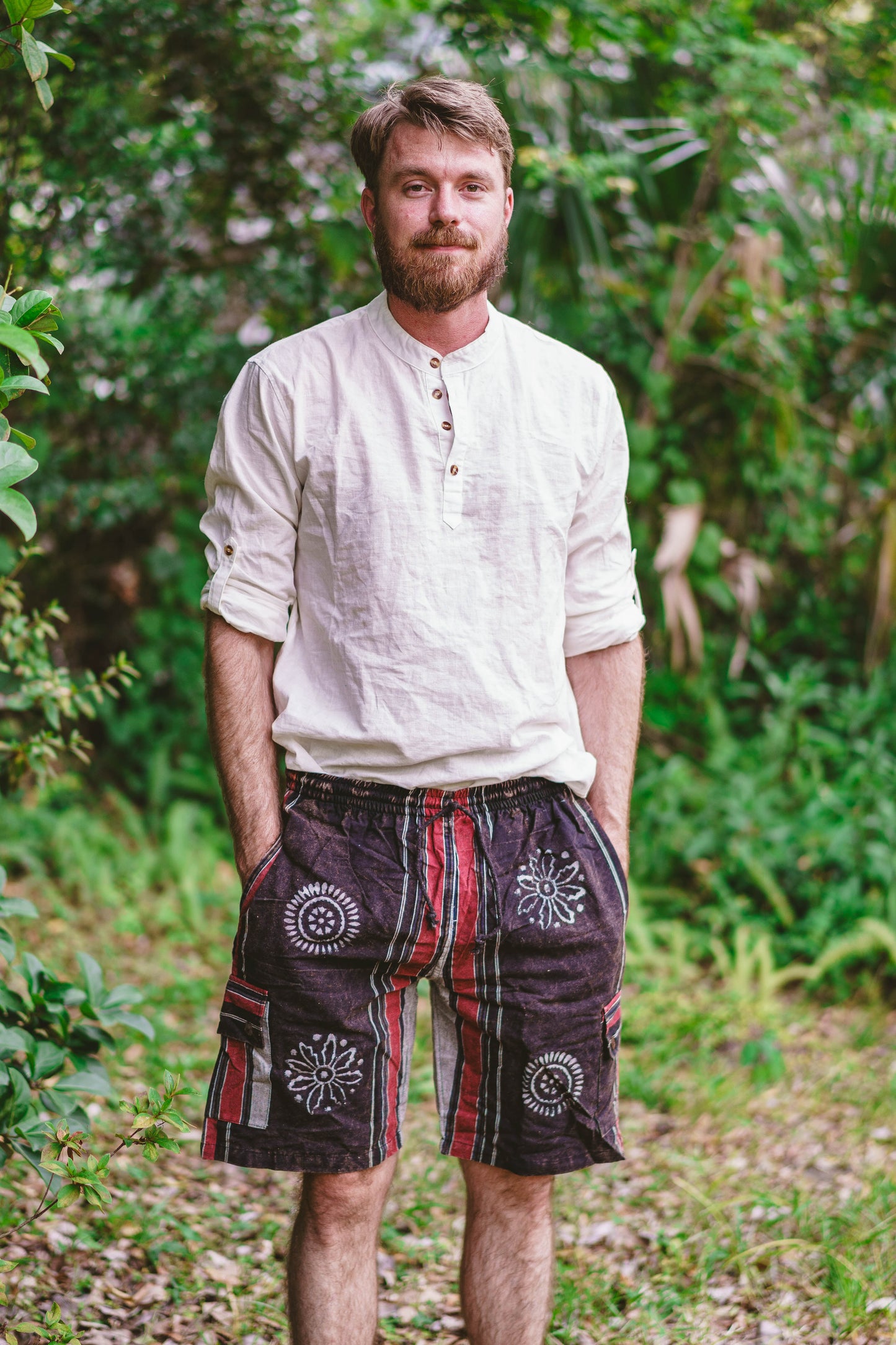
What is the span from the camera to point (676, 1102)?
128 inches

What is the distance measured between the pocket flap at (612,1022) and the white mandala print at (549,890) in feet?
0.60

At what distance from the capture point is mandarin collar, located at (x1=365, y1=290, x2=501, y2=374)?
1850 millimetres

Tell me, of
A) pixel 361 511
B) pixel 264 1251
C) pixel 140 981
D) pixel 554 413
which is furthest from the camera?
pixel 140 981

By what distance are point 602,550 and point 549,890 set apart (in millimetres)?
608

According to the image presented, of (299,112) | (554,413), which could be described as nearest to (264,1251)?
(554,413)

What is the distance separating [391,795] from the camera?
1836 mm

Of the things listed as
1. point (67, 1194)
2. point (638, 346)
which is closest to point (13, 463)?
point (67, 1194)

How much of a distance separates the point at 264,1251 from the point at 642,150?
12.5 feet

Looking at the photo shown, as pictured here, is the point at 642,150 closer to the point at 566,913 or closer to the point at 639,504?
the point at 639,504

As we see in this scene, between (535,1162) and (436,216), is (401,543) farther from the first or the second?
(535,1162)

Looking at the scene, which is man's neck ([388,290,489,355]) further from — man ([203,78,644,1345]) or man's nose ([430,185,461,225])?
man's nose ([430,185,461,225])

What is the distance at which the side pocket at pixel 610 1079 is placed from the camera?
1928mm

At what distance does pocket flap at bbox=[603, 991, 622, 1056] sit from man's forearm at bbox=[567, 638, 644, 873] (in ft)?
0.88

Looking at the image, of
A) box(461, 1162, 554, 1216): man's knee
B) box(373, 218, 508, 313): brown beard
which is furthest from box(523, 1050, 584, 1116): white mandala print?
box(373, 218, 508, 313): brown beard
